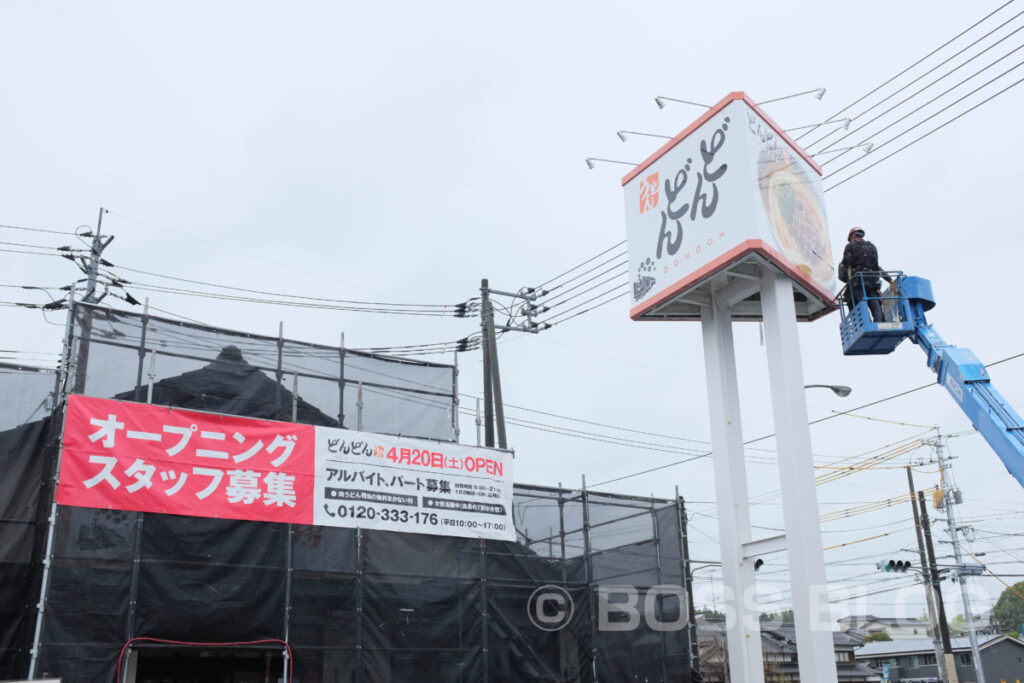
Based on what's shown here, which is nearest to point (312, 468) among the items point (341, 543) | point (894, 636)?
point (341, 543)

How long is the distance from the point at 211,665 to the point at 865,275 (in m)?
11.0

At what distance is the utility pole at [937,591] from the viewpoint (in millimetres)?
28297

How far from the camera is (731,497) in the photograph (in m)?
10.2

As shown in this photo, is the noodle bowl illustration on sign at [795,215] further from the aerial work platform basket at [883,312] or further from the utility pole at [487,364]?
the utility pole at [487,364]

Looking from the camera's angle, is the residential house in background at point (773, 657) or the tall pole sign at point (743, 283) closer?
the tall pole sign at point (743, 283)

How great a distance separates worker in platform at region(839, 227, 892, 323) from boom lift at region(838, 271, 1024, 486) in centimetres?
3

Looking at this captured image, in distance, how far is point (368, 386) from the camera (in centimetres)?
1324

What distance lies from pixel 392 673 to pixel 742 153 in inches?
342

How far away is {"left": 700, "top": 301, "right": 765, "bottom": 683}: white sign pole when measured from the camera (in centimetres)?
966

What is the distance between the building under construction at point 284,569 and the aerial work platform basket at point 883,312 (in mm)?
5740

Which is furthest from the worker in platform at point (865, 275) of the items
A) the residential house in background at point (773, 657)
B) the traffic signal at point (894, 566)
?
the traffic signal at point (894, 566)

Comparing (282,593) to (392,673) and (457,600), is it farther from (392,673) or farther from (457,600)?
(457,600)

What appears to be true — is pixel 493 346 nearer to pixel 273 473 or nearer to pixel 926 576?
pixel 273 473

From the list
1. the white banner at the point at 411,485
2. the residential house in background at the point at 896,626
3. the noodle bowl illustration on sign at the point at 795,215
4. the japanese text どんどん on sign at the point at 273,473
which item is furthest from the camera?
the residential house in background at the point at 896,626
